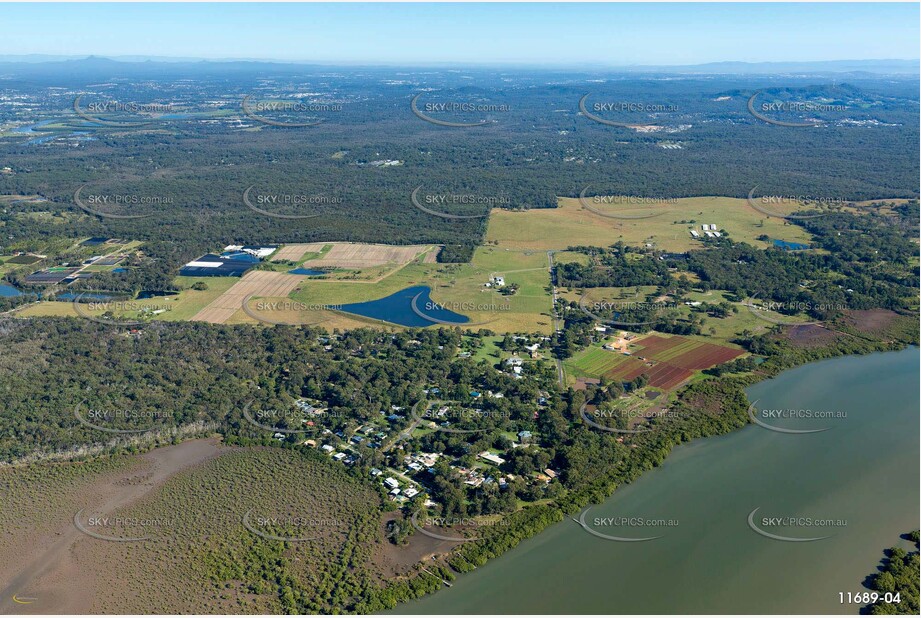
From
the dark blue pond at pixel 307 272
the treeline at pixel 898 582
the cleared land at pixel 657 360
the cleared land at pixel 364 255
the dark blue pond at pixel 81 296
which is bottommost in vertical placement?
the treeline at pixel 898 582

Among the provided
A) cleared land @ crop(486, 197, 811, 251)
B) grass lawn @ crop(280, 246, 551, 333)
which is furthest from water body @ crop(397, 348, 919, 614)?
cleared land @ crop(486, 197, 811, 251)

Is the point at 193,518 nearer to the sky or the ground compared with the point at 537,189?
nearer to the ground

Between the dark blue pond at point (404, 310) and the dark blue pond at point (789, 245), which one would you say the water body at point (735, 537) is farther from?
the dark blue pond at point (789, 245)

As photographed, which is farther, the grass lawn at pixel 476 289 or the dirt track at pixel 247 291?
the dirt track at pixel 247 291

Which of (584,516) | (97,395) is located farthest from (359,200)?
(584,516)

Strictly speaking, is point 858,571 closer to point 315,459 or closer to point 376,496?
point 376,496

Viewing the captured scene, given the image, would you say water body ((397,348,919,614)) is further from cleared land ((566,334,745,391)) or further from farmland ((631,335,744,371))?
farmland ((631,335,744,371))

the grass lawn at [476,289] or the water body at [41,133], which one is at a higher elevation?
the water body at [41,133]

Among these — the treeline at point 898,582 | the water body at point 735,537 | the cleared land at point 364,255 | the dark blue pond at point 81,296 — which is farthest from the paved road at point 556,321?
the dark blue pond at point 81,296

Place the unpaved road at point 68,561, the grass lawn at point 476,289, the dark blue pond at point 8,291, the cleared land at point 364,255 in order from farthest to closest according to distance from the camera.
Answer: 1. the cleared land at point 364,255
2. the dark blue pond at point 8,291
3. the grass lawn at point 476,289
4. the unpaved road at point 68,561
